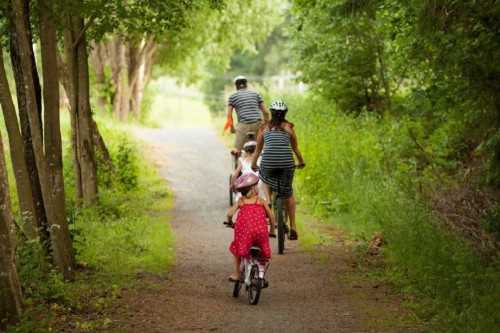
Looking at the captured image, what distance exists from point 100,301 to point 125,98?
27562 mm

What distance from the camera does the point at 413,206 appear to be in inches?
485

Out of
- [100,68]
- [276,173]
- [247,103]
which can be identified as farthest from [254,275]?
[100,68]

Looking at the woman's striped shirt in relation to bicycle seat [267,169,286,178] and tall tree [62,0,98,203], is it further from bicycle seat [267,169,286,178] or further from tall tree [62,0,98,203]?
tall tree [62,0,98,203]

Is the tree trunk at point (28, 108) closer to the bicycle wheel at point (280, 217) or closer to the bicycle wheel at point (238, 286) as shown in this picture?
the bicycle wheel at point (238, 286)

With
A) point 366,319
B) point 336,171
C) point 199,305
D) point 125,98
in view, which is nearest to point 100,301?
point 199,305

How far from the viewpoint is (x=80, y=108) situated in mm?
14797

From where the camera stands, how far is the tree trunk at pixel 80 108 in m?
14.0

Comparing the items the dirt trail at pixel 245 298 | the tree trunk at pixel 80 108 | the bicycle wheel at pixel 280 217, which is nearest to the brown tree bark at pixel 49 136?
the dirt trail at pixel 245 298

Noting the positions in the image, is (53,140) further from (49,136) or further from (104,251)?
(104,251)

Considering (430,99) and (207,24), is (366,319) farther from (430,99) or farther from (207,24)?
(207,24)

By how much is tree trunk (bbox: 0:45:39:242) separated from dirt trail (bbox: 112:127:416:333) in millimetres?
1449

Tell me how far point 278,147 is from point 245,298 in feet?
8.96

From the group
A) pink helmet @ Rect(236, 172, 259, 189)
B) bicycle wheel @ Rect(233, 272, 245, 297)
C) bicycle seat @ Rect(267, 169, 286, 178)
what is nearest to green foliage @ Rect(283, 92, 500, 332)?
bicycle seat @ Rect(267, 169, 286, 178)

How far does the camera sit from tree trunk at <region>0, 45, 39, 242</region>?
8258 millimetres
